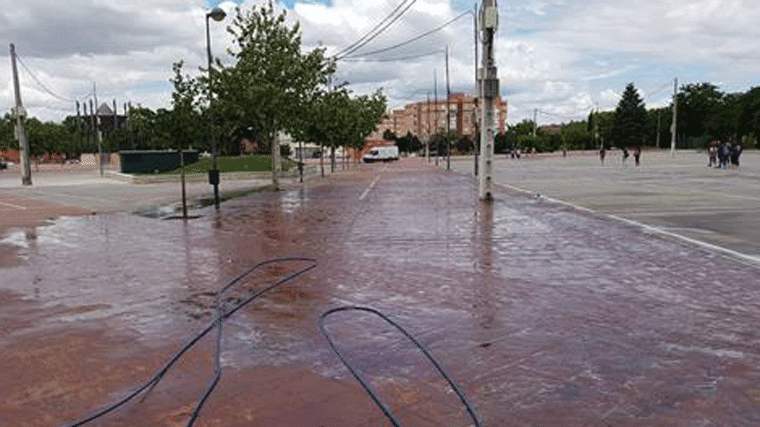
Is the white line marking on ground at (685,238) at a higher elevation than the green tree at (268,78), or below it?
below

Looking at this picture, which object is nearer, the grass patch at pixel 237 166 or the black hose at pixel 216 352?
the black hose at pixel 216 352

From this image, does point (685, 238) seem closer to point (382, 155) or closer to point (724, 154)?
point (724, 154)

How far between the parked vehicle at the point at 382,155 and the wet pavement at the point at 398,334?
78799 millimetres

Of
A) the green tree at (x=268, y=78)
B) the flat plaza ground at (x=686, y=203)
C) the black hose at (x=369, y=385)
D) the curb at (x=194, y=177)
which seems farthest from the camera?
the curb at (x=194, y=177)

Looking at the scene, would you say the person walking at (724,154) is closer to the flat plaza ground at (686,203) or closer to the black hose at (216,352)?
the flat plaza ground at (686,203)

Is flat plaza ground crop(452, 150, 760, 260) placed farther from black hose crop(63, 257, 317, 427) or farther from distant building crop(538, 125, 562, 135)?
distant building crop(538, 125, 562, 135)

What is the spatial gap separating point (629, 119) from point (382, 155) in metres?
45.4

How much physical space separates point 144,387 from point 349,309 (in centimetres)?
282

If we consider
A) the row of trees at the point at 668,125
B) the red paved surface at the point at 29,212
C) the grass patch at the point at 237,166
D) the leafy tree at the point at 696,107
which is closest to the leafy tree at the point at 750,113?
the row of trees at the point at 668,125

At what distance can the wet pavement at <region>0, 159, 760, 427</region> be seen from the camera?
496cm

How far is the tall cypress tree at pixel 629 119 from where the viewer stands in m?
114

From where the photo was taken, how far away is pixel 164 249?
1305 cm

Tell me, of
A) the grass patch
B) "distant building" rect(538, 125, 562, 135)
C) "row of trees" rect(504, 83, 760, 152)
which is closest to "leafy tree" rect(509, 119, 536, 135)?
"distant building" rect(538, 125, 562, 135)

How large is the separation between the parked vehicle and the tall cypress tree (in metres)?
40.7
